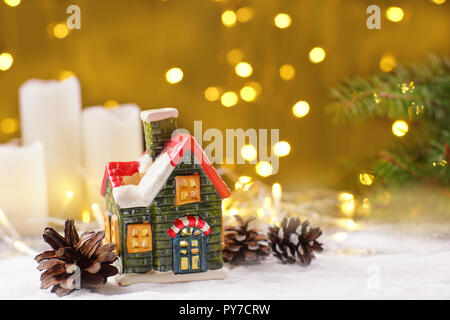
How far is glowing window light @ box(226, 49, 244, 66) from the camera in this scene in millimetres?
1337

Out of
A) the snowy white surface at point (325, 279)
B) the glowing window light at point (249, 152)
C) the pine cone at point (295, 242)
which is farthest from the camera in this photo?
the glowing window light at point (249, 152)

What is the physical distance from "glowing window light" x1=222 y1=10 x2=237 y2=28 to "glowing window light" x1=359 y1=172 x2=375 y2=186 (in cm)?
44

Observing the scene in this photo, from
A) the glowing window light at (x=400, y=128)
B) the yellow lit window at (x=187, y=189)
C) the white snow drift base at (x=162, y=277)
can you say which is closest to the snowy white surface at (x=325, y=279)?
the white snow drift base at (x=162, y=277)

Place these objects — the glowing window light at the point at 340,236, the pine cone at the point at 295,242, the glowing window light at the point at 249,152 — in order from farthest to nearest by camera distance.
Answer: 1. the glowing window light at the point at 249,152
2. the glowing window light at the point at 340,236
3. the pine cone at the point at 295,242

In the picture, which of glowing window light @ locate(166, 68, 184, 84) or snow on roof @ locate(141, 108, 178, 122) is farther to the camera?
glowing window light @ locate(166, 68, 184, 84)

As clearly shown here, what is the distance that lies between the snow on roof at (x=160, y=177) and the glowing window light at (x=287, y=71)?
55 cm

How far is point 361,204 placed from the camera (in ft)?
3.91

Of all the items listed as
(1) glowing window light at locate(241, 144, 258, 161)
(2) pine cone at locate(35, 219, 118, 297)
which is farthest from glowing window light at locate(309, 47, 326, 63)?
(2) pine cone at locate(35, 219, 118, 297)

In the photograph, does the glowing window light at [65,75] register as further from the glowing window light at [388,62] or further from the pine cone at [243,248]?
the glowing window light at [388,62]

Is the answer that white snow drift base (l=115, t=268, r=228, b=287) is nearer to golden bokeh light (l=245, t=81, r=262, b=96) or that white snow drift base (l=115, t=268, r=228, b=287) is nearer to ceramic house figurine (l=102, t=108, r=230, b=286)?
ceramic house figurine (l=102, t=108, r=230, b=286)

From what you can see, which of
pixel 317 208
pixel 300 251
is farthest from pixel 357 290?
pixel 317 208

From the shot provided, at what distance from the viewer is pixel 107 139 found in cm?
117

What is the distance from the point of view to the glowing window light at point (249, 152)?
1.34 meters
